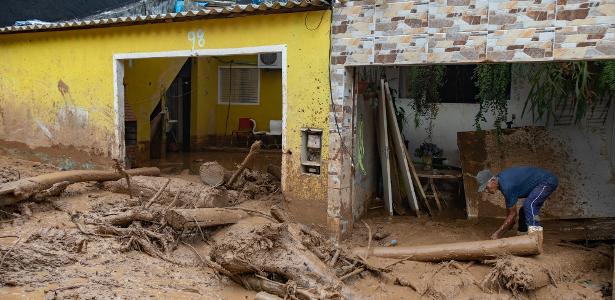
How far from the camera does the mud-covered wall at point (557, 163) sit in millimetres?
8602

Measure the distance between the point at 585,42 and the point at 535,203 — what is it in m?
2.17

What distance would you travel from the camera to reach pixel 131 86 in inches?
469

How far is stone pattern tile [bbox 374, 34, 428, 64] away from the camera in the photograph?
6.59 m

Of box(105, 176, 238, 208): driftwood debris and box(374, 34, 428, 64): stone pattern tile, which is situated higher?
box(374, 34, 428, 64): stone pattern tile

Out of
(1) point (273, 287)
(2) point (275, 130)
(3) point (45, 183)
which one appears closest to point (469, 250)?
(1) point (273, 287)

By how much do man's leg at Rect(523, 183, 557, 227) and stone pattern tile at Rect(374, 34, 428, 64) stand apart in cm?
226

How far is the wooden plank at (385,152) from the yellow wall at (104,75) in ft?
6.03

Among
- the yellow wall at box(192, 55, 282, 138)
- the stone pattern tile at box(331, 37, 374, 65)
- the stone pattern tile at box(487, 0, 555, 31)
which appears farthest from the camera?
the yellow wall at box(192, 55, 282, 138)

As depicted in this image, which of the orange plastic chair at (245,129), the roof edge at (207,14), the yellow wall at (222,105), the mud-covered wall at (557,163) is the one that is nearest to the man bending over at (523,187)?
the mud-covered wall at (557,163)

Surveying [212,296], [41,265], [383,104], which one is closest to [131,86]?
[383,104]

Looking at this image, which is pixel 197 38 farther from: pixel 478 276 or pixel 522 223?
pixel 522 223

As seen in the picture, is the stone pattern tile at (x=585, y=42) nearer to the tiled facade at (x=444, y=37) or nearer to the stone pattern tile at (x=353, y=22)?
the tiled facade at (x=444, y=37)

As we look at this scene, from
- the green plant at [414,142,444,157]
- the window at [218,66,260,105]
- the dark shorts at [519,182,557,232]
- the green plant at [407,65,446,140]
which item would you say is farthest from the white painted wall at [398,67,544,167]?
the window at [218,66,260,105]

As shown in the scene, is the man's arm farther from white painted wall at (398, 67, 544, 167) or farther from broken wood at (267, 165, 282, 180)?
broken wood at (267, 165, 282, 180)
